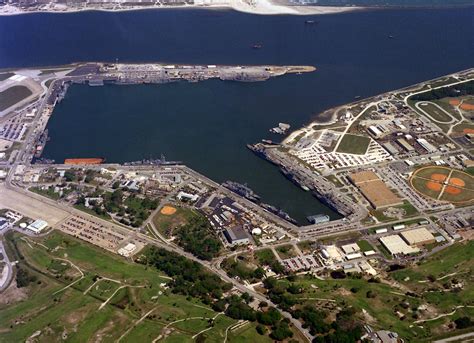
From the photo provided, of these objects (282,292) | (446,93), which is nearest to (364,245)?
(282,292)

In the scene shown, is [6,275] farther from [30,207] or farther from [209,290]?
[209,290]

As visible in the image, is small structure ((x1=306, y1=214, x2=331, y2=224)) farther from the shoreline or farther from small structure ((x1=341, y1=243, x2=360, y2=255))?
the shoreline

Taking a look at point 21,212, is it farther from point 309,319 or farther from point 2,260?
point 309,319

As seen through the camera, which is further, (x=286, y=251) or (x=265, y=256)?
(x=286, y=251)

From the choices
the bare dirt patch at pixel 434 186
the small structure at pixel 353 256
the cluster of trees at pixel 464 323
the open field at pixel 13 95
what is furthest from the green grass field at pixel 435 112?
the open field at pixel 13 95

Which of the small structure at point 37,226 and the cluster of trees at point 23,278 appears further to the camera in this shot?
the small structure at point 37,226

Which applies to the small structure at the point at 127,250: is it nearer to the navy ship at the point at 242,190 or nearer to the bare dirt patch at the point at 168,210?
the bare dirt patch at the point at 168,210

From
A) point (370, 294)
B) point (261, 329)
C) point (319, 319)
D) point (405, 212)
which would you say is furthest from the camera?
point (405, 212)
